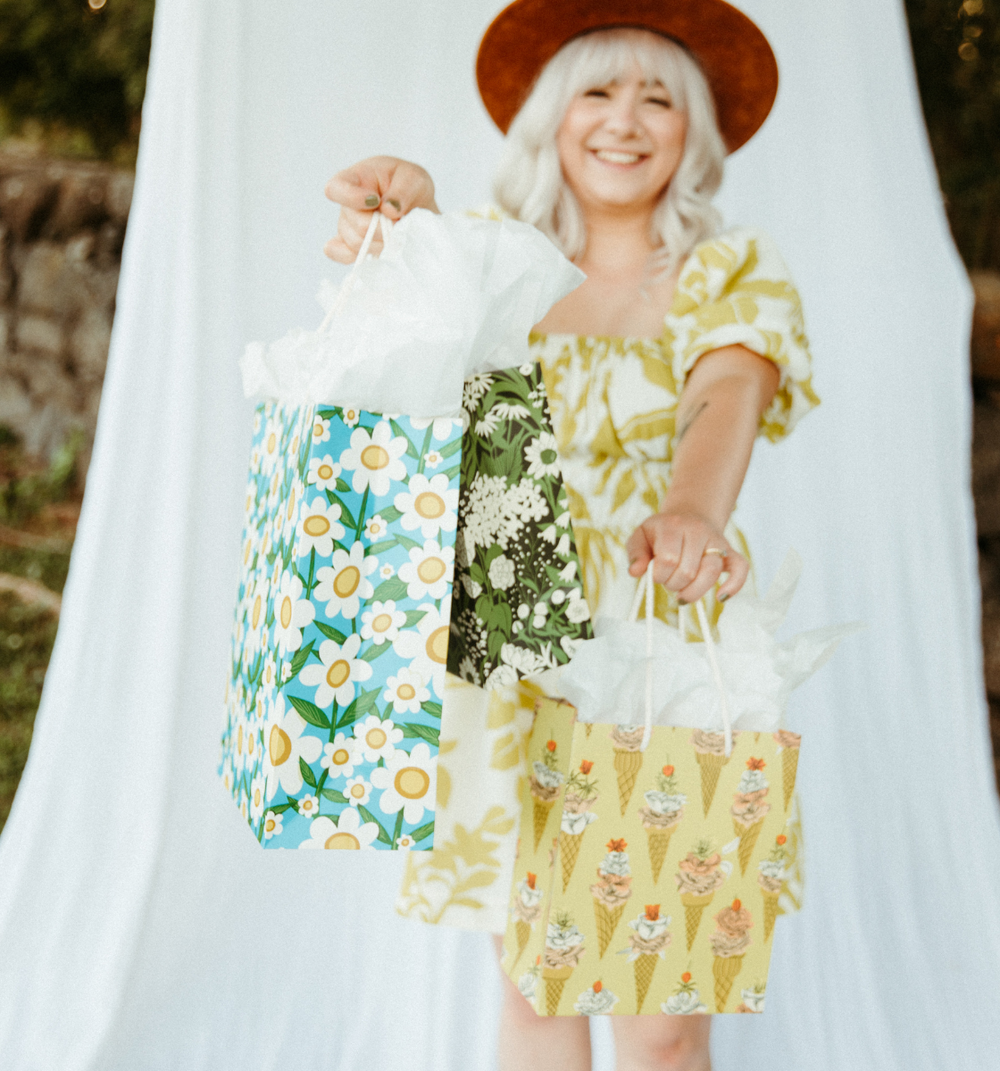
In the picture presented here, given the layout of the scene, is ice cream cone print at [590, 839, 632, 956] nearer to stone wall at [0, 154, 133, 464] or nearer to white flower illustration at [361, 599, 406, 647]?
white flower illustration at [361, 599, 406, 647]

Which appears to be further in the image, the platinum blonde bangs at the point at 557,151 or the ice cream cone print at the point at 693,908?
the platinum blonde bangs at the point at 557,151

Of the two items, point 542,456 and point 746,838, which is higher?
point 542,456

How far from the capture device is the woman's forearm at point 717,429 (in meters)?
0.78

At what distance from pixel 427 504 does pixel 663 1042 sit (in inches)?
21.3

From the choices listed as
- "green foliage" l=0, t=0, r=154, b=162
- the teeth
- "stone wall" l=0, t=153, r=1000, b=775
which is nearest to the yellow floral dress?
the teeth

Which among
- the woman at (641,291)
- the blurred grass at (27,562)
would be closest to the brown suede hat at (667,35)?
the woman at (641,291)

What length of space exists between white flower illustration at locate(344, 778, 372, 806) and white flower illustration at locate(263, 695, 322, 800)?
0.03 metres

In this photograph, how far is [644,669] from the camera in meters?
0.69

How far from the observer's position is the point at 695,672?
2.29 feet

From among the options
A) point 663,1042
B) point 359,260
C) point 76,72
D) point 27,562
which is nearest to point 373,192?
point 359,260

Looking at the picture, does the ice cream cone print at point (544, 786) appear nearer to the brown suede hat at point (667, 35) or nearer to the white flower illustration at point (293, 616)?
the white flower illustration at point (293, 616)

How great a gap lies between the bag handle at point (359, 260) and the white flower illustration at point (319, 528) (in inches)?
5.0

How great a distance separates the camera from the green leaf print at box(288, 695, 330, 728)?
22.8 inches

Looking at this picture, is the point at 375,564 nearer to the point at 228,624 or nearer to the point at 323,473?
the point at 323,473
